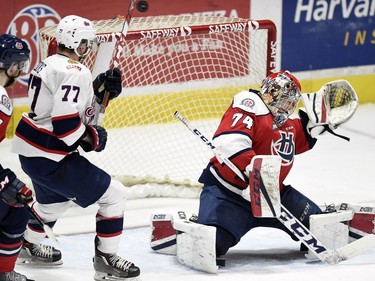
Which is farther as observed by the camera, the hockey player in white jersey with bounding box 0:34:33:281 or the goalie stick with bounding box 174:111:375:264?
the goalie stick with bounding box 174:111:375:264

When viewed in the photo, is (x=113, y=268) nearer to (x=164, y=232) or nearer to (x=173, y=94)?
(x=164, y=232)

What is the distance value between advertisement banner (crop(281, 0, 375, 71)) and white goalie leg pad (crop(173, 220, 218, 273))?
328 cm

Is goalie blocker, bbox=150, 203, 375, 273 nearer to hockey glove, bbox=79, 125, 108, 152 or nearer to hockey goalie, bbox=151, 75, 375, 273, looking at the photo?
hockey goalie, bbox=151, 75, 375, 273

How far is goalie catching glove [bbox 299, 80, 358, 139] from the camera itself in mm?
5597

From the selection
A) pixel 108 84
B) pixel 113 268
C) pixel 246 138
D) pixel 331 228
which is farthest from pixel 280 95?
pixel 113 268

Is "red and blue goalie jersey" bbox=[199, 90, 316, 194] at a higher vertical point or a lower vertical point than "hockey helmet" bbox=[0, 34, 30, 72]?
lower

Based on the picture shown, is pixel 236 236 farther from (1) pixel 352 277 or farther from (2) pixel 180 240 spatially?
(1) pixel 352 277

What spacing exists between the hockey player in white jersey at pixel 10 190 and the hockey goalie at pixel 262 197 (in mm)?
870

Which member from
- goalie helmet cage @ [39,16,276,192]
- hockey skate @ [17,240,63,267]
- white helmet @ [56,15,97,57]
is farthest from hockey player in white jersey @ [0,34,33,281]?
goalie helmet cage @ [39,16,276,192]

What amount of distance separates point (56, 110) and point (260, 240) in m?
1.56

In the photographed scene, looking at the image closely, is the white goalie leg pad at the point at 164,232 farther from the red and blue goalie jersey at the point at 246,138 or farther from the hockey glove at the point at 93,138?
the hockey glove at the point at 93,138

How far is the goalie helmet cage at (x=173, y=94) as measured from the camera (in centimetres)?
681

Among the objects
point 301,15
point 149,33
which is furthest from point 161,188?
point 301,15

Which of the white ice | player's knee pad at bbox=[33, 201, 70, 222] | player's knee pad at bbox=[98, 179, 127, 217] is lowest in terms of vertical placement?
the white ice
